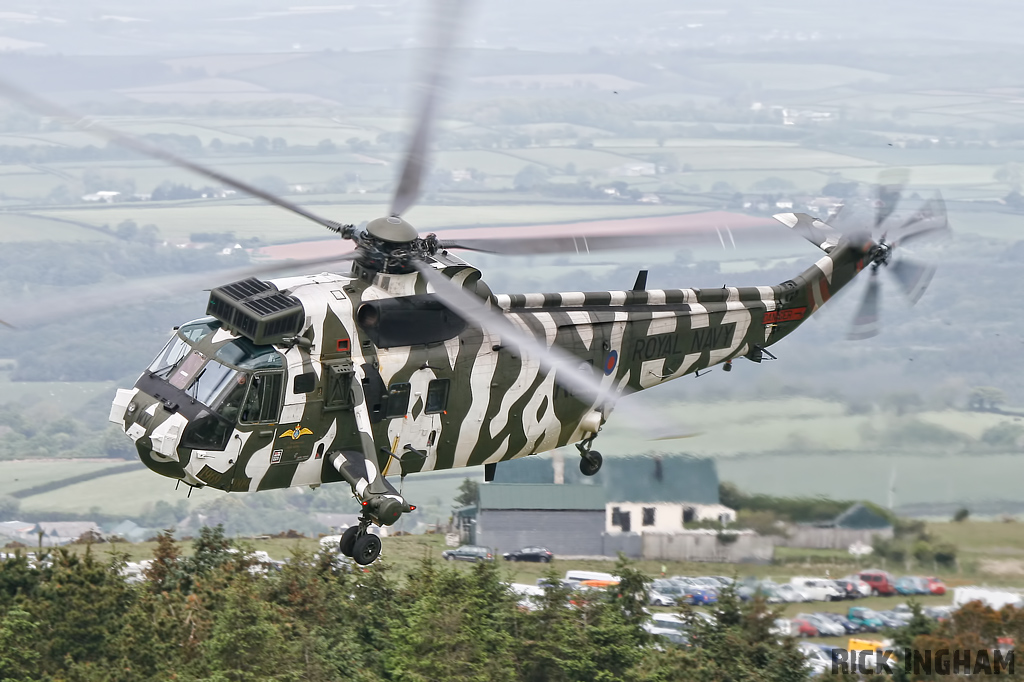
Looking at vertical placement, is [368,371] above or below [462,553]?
below

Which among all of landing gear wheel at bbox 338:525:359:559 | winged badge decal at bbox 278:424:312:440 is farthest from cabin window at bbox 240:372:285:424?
landing gear wheel at bbox 338:525:359:559

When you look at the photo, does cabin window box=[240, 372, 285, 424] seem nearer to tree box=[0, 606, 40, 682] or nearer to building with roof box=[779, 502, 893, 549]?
tree box=[0, 606, 40, 682]

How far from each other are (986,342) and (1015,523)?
4801cm

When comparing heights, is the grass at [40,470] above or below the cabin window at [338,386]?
above

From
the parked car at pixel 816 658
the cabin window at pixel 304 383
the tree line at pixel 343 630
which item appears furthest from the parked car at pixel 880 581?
the cabin window at pixel 304 383

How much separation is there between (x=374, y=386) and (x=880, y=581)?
29624 millimetres

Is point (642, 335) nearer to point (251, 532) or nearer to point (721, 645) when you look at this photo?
point (721, 645)

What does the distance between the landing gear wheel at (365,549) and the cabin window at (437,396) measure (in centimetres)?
208

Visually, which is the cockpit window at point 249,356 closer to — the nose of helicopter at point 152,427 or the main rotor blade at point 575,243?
the nose of helicopter at point 152,427

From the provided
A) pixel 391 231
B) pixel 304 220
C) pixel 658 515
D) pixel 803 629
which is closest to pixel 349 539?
pixel 391 231

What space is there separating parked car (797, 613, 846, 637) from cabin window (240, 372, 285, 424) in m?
29.1

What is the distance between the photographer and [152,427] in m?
17.6

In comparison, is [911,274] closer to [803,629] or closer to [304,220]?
[803,629]

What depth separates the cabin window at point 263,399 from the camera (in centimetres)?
1775
